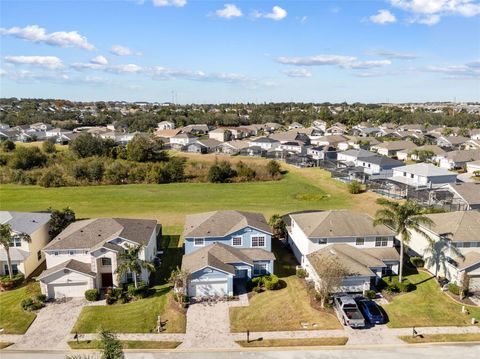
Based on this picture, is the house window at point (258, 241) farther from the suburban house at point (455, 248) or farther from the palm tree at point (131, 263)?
the suburban house at point (455, 248)

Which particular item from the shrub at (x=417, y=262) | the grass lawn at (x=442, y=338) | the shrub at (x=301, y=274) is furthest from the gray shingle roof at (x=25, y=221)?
the shrub at (x=417, y=262)

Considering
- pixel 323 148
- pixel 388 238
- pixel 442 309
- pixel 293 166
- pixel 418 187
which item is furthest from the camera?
pixel 323 148

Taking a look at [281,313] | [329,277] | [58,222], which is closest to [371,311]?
[329,277]

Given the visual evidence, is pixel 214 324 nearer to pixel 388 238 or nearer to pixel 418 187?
pixel 388 238

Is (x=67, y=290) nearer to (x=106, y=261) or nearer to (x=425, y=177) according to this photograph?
(x=106, y=261)

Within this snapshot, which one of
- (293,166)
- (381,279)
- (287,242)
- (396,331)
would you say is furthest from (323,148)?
(396,331)
